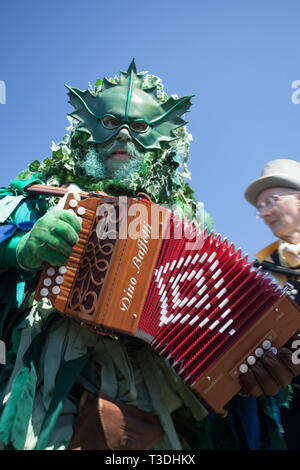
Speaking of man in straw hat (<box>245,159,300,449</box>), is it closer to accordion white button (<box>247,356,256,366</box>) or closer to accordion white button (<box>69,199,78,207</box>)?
accordion white button (<box>247,356,256,366</box>)

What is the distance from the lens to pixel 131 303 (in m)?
2.08

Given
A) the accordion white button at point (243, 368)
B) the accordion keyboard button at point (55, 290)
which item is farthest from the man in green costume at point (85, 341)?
the accordion white button at point (243, 368)

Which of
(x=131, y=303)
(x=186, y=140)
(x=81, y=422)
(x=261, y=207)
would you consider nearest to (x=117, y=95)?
(x=186, y=140)

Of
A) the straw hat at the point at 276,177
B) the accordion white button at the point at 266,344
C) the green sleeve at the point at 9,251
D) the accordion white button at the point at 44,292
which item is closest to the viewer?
the accordion white button at the point at 44,292

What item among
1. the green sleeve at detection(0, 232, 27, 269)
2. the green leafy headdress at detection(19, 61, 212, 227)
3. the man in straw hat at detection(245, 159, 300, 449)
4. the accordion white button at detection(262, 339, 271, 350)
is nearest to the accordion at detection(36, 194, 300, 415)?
the accordion white button at detection(262, 339, 271, 350)

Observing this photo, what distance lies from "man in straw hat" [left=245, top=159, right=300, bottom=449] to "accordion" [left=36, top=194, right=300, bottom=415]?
10cm

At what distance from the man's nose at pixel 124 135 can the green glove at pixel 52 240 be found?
0.79 m

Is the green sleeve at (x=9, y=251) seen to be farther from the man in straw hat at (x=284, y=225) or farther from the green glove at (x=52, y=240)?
the man in straw hat at (x=284, y=225)

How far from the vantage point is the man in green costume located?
81.3 inches

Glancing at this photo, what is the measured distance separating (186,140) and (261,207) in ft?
2.94

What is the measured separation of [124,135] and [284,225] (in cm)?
103

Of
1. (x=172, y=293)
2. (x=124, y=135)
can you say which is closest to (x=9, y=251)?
(x=172, y=293)

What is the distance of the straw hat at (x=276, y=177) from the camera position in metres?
2.51

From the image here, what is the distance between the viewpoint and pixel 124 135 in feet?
9.10
